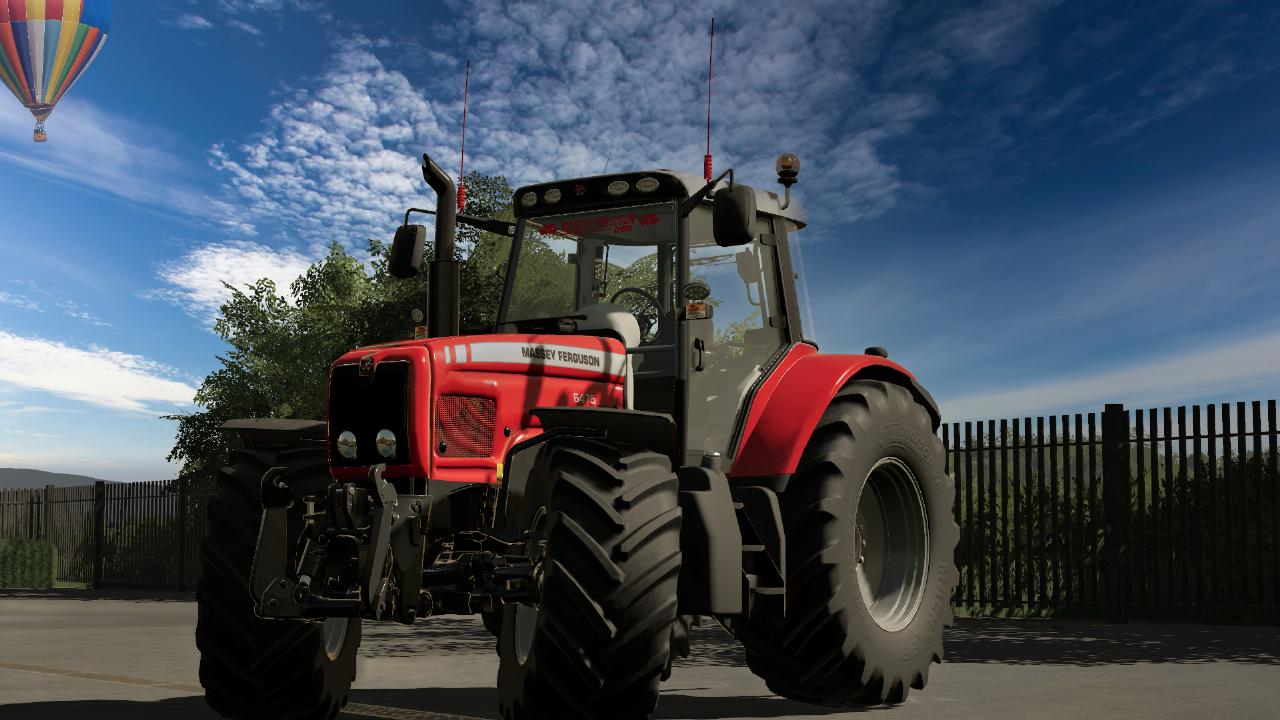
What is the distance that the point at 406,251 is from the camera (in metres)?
7.44

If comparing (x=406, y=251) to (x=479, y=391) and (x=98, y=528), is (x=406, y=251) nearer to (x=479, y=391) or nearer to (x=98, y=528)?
(x=479, y=391)

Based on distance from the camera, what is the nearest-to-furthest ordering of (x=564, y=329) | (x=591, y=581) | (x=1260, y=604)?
1. (x=591, y=581)
2. (x=564, y=329)
3. (x=1260, y=604)

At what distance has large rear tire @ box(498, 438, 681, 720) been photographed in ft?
17.8

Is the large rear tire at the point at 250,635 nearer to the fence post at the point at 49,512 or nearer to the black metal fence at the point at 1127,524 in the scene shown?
the black metal fence at the point at 1127,524

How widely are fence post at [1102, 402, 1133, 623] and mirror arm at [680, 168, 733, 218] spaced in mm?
9901

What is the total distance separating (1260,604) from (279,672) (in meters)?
12.0

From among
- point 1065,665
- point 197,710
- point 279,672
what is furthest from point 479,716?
point 1065,665

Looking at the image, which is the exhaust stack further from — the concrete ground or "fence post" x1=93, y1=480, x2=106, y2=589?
"fence post" x1=93, y1=480, x2=106, y2=589

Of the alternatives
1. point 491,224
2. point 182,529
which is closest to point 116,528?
point 182,529

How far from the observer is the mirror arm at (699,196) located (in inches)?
266

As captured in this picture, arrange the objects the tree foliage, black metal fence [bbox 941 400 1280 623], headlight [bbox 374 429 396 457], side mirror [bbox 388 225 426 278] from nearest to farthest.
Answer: headlight [bbox 374 429 396 457] < side mirror [bbox 388 225 426 278] < black metal fence [bbox 941 400 1280 623] < the tree foliage

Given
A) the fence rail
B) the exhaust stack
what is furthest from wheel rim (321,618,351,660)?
the fence rail

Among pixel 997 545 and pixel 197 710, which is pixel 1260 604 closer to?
pixel 997 545

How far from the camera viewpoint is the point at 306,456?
7215mm
